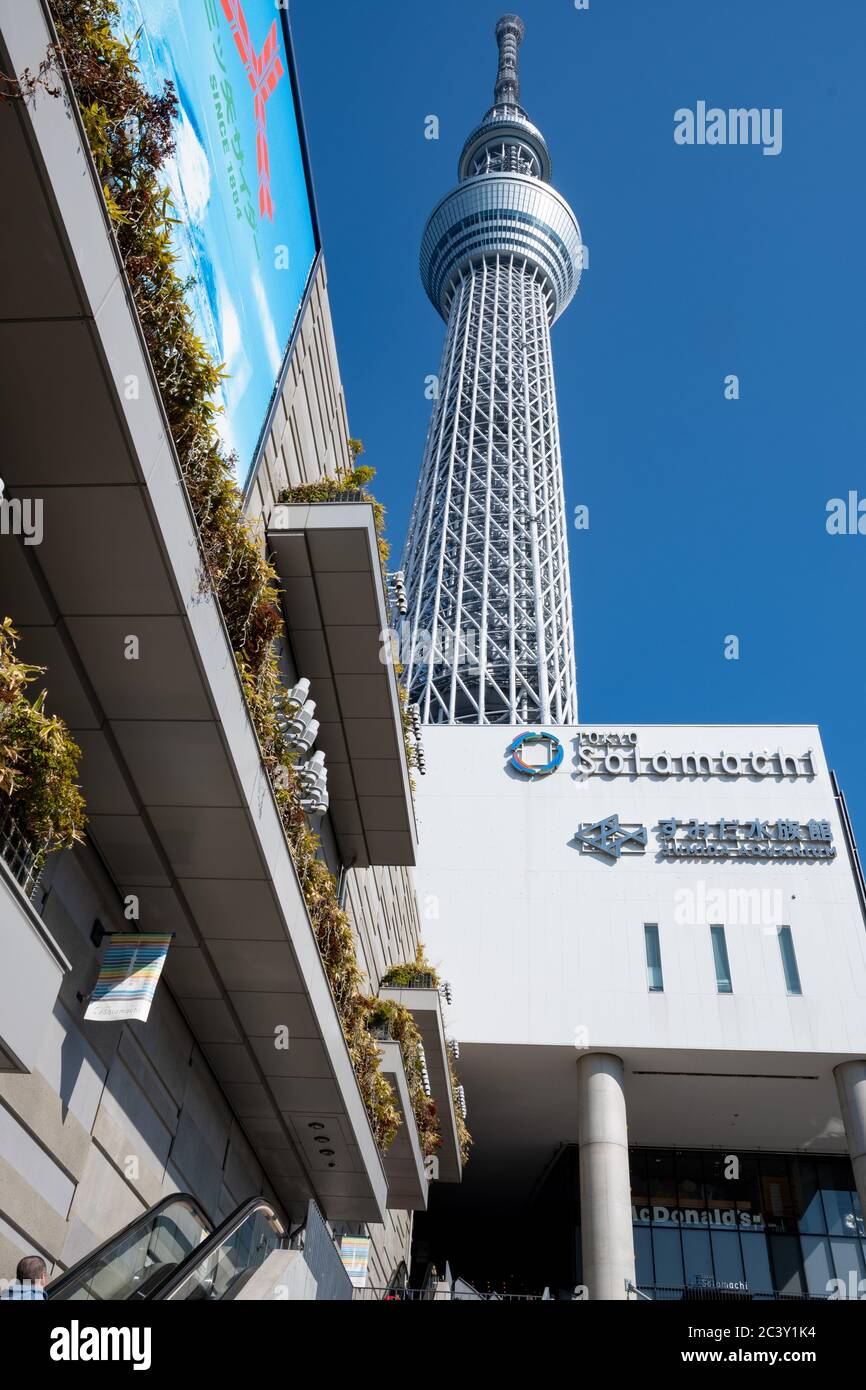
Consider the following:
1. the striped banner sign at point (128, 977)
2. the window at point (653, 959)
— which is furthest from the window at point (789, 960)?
the striped banner sign at point (128, 977)

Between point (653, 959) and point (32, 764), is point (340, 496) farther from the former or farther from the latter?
point (653, 959)

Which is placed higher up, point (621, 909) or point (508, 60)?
point (508, 60)

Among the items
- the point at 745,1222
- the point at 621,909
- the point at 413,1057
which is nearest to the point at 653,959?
the point at 621,909

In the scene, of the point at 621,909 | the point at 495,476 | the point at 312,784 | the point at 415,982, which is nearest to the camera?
the point at 312,784

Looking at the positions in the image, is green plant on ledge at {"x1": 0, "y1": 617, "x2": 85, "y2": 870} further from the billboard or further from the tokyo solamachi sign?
the tokyo solamachi sign

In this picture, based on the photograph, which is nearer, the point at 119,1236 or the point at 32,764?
the point at 32,764

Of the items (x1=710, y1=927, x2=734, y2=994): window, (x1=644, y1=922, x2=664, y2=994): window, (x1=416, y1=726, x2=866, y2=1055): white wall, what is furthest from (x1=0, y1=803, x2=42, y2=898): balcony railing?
(x1=710, y1=927, x2=734, y2=994): window

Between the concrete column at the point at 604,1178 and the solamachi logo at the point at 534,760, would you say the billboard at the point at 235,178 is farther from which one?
the concrete column at the point at 604,1178

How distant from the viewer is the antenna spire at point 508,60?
110 metres

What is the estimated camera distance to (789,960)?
86.2 feet

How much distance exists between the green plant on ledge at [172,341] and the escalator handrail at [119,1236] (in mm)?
2541

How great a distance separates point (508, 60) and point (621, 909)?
377ft

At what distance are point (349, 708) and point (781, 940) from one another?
736 inches

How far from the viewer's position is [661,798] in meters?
29.6
